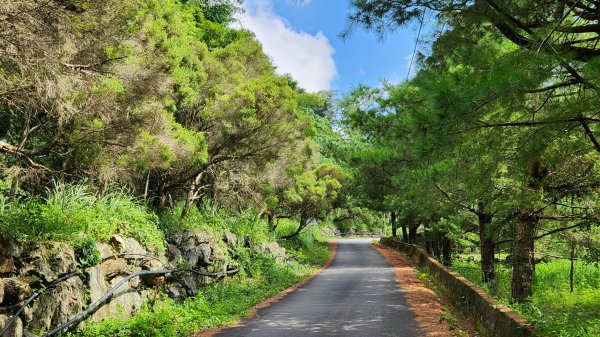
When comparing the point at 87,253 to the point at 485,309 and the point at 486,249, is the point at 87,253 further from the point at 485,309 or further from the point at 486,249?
the point at 486,249

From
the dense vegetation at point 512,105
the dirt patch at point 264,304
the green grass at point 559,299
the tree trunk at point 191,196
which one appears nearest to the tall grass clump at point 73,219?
the dirt patch at point 264,304

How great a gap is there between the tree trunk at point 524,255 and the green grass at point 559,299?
1.04 ft

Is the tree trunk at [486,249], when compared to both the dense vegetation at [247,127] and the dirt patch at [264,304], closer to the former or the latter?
the dense vegetation at [247,127]

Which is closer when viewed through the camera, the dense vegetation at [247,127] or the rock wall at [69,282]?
the dense vegetation at [247,127]

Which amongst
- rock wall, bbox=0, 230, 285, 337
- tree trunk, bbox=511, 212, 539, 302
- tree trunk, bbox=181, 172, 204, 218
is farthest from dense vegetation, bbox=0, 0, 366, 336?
tree trunk, bbox=511, 212, 539, 302

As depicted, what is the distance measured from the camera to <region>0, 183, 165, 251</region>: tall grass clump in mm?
7430

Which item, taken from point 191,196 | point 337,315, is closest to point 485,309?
point 337,315

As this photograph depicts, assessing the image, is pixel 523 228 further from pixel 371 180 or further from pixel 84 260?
pixel 371 180

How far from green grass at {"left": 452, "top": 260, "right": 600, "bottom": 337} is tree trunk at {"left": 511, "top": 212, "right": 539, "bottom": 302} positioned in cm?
32

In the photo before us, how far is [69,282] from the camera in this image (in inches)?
293

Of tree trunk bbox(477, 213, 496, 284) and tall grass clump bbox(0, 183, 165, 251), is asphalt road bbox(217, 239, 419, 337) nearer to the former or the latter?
tall grass clump bbox(0, 183, 165, 251)

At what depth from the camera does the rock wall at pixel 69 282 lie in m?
6.48

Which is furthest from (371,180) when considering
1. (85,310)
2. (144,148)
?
(85,310)

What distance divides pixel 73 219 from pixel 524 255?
385 inches
